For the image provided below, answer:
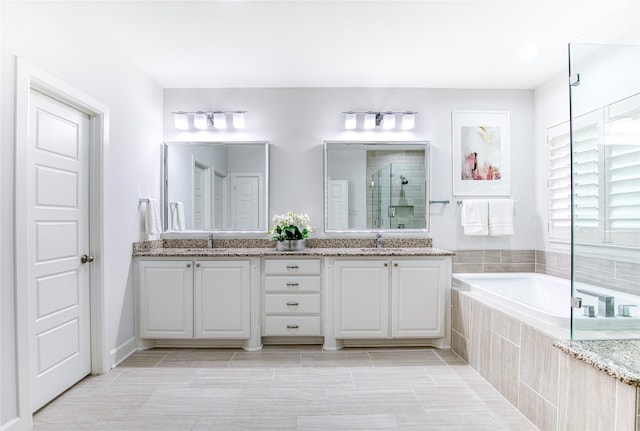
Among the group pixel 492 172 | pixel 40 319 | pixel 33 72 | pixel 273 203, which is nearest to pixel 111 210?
pixel 40 319

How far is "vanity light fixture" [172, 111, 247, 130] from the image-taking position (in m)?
3.56

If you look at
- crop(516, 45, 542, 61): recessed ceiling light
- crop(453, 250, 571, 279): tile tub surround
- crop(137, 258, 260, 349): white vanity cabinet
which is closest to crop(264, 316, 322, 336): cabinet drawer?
crop(137, 258, 260, 349): white vanity cabinet

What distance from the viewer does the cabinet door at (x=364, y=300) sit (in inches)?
→ 122

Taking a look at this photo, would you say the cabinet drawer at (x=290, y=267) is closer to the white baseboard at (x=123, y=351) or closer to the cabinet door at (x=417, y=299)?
the cabinet door at (x=417, y=299)

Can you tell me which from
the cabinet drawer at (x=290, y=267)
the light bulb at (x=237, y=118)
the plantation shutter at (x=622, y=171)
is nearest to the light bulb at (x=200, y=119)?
the light bulb at (x=237, y=118)

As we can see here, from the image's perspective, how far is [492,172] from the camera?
3639mm

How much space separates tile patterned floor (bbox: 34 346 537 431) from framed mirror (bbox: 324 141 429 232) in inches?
47.8

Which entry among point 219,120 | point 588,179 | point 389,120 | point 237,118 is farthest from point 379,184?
point 588,179

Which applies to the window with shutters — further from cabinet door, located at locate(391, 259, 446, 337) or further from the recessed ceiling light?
cabinet door, located at locate(391, 259, 446, 337)

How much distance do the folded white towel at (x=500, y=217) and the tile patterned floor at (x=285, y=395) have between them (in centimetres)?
130

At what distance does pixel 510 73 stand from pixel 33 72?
3.54 metres

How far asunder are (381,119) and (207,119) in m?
1.70

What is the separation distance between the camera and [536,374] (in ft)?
6.53

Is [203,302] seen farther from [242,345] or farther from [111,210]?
[111,210]
